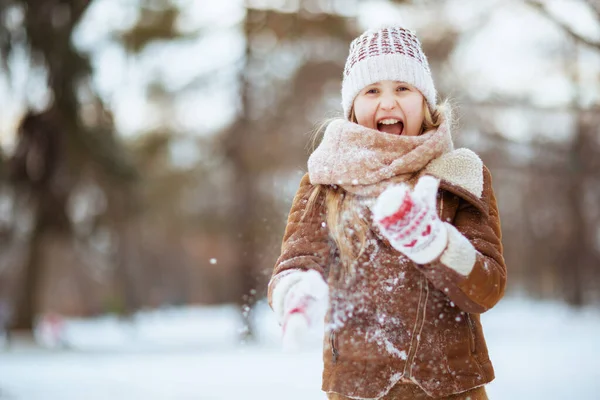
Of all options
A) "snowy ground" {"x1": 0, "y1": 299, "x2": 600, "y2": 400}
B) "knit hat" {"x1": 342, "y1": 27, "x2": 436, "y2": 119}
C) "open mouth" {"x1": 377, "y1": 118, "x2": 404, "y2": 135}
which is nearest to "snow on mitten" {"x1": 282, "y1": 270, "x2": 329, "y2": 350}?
"open mouth" {"x1": 377, "y1": 118, "x2": 404, "y2": 135}

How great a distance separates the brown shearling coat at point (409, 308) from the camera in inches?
70.6

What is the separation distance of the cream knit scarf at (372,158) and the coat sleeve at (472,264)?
0.61 feet

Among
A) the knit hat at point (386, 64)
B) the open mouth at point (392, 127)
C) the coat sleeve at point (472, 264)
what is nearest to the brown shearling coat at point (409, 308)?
the coat sleeve at point (472, 264)

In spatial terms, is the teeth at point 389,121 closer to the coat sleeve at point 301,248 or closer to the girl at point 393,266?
the girl at point 393,266

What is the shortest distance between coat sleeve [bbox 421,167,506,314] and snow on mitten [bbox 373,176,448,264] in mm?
40

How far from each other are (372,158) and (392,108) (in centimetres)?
22

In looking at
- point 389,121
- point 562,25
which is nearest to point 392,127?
point 389,121

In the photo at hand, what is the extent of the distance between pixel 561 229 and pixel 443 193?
90.2ft

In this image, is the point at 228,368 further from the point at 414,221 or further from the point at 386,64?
the point at 414,221

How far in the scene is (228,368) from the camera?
9844 millimetres

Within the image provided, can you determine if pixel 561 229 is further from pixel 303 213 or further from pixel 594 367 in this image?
pixel 303 213

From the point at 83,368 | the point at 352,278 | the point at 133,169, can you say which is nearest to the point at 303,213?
the point at 352,278

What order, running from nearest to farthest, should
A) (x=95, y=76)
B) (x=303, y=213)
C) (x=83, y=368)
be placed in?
(x=303, y=213) → (x=83, y=368) → (x=95, y=76)

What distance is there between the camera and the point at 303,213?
1976mm
